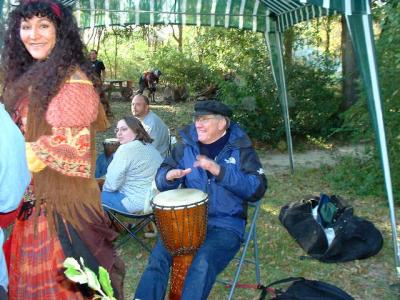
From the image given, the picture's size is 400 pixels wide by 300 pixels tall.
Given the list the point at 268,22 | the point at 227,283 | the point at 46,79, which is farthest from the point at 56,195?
the point at 268,22

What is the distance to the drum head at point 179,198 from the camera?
282 centimetres

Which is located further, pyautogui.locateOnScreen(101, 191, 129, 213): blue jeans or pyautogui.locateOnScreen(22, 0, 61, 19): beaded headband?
pyautogui.locateOnScreen(101, 191, 129, 213): blue jeans

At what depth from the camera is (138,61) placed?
20344mm

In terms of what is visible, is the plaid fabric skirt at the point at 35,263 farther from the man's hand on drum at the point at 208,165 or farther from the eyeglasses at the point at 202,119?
the eyeglasses at the point at 202,119

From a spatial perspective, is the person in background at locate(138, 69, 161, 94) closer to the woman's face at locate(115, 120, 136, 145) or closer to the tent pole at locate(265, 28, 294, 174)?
the tent pole at locate(265, 28, 294, 174)

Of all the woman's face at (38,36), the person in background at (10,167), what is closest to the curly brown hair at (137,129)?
the woman's face at (38,36)

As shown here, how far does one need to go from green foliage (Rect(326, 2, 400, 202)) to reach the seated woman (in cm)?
271

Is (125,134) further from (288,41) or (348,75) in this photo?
(288,41)

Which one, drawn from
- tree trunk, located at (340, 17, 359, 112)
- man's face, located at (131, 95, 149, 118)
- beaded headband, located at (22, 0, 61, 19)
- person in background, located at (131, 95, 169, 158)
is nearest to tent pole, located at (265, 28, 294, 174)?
person in background, located at (131, 95, 169, 158)

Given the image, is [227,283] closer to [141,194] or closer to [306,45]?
[141,194]

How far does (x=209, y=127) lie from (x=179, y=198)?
547mm

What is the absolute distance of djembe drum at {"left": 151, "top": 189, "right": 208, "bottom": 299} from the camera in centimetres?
283

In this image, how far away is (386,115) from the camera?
5660 mm

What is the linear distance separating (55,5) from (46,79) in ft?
0.96
